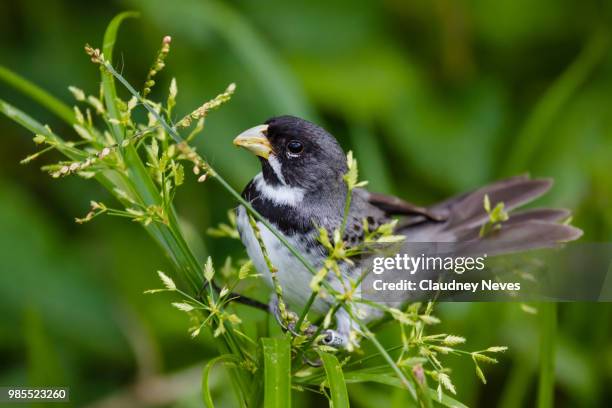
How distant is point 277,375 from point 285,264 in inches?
22.2

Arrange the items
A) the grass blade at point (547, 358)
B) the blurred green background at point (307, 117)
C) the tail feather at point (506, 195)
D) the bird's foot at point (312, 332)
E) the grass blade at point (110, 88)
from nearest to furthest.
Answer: the bird's foot at point (312, 332) → the grass blade at point (110, 88) → the grass blade at point (547, 358) → the tail feather at point (506, 195) → the blurred green background at point (307, 117)

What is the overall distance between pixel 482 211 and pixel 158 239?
1.27 m

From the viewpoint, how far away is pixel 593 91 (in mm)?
3902

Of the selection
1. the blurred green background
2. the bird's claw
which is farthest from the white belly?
the blurred green background

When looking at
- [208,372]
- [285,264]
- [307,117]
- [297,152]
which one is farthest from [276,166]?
[307,117]

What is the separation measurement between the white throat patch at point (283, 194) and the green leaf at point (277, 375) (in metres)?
0.69

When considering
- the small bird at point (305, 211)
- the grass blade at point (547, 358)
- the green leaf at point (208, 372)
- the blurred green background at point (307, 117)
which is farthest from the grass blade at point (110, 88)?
the blurred green background at point (307, 117)

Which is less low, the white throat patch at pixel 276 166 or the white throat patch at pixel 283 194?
the white throat patch at pixel 276 166

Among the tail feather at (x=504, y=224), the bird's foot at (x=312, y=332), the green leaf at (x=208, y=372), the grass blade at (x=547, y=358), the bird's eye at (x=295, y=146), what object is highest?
the tail feather at (x=504, y=224)

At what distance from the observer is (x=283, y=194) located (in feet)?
6.94

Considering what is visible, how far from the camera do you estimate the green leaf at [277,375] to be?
1396 mm

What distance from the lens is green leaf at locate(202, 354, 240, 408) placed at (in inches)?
57.5

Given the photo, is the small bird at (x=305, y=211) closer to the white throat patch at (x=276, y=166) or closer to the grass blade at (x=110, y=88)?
the white throat patch at (x=276, y=166)

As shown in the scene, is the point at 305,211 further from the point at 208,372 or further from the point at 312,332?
the point at 208,372
